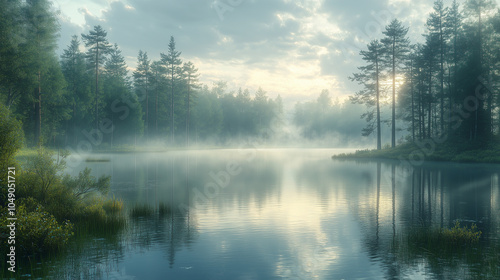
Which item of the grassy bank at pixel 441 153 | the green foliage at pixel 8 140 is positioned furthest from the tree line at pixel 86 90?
the grassy bank at pixel 441 153

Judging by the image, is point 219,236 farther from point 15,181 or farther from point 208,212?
point 15,181

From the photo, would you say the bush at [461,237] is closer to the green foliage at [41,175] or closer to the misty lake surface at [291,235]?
the misty lake surface at [291,235]

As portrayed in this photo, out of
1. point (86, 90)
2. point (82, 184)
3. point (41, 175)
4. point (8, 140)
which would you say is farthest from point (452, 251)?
point (86, 90)

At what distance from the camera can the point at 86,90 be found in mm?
81562

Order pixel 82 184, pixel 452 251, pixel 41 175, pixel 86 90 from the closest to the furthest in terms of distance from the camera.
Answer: pixel 452 251, pixel 41 175, pixel 82 184, pixel 86 90

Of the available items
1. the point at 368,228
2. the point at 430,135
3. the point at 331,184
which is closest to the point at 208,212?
the point at 368,228

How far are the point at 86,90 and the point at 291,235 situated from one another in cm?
7671

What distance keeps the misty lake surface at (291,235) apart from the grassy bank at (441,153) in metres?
25.5

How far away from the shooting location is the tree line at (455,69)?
51.9 meters

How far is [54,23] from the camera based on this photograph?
51188 millimetres

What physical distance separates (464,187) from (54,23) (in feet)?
160

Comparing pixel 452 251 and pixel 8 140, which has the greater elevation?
pixel 8 140

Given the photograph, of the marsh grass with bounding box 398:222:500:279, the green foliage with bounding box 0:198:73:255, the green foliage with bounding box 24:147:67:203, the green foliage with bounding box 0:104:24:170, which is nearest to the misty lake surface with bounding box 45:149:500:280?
the marsh grass with bounding box 398:222:500:279

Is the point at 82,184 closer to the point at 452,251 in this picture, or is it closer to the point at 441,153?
the point at 452,251
